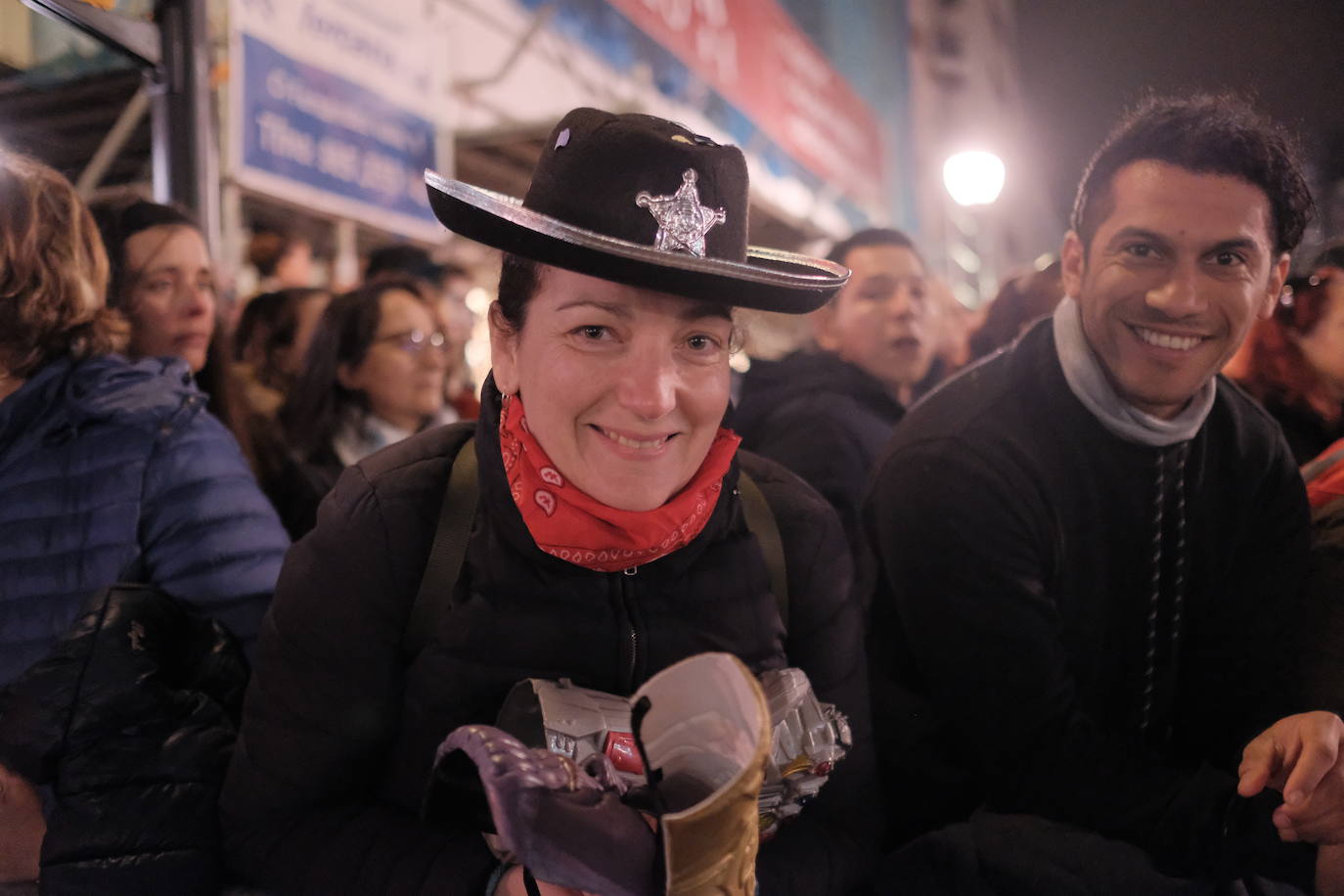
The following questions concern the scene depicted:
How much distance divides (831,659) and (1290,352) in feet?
8.55

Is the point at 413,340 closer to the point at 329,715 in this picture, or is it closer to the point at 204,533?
the point at 204,533

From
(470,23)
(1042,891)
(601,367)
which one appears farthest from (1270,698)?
(470,23)

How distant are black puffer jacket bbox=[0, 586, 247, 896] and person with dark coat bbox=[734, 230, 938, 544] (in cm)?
172

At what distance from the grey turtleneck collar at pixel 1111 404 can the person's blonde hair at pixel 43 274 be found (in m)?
2.17

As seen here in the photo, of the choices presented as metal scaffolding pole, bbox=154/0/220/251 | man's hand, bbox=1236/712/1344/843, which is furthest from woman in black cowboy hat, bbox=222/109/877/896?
metal scaffolding pole, bbox=154/0/220/251

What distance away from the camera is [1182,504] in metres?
2.18

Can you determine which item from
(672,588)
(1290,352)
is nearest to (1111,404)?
(672,588)

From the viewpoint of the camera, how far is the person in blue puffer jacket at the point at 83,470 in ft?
6.50

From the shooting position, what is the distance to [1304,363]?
3.38m

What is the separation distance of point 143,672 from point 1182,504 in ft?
6.89

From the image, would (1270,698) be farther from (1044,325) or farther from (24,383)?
(24,383)

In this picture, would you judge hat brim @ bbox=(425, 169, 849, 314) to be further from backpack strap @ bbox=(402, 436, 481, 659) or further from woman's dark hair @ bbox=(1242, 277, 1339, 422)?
woman's dark hair @ bbox=(1242, 277, 1339, 422)

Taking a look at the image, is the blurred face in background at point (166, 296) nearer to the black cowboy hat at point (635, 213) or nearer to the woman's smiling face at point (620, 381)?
the black cowboy hat at point (635, 213)

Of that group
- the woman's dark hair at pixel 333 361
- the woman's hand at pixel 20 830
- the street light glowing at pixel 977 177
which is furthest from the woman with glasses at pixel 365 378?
the street light glowing at pixel 977 177
